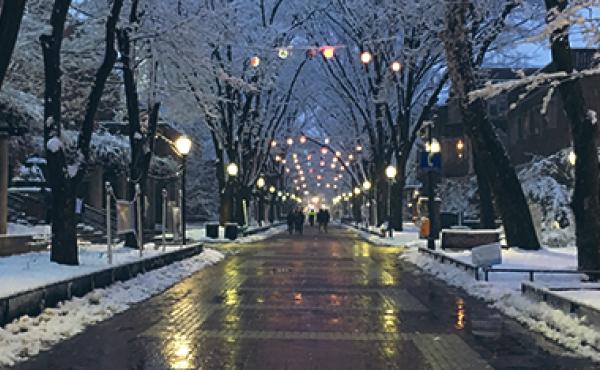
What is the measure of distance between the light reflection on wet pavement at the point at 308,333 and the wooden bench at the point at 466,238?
509 cm

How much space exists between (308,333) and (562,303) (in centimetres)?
378

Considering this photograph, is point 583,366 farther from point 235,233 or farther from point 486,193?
point 235,233

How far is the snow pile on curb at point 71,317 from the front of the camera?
9.86 m

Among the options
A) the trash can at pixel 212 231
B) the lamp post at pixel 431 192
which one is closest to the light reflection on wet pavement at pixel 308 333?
the lamp post at pixel 431 192

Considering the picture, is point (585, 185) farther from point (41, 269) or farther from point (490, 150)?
point (41, 269)

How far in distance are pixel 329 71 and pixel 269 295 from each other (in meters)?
A: 33.5

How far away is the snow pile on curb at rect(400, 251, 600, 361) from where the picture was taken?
10.0m

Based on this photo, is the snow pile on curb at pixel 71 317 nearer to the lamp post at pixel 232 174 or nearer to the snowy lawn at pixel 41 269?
the snowy lawn at pixel 41 269

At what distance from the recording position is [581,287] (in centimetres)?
1322

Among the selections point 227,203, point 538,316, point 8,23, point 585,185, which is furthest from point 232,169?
point 538,316

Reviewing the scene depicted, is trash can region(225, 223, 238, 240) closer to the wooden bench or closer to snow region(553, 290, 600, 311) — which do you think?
the wooden bench

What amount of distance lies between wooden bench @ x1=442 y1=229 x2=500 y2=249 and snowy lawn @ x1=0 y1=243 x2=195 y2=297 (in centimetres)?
926

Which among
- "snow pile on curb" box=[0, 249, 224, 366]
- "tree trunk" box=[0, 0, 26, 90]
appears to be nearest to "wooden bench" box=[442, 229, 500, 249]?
"snow pile on curb" box=[0, 249, 224, 366]

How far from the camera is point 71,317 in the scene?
1222 centimetres
